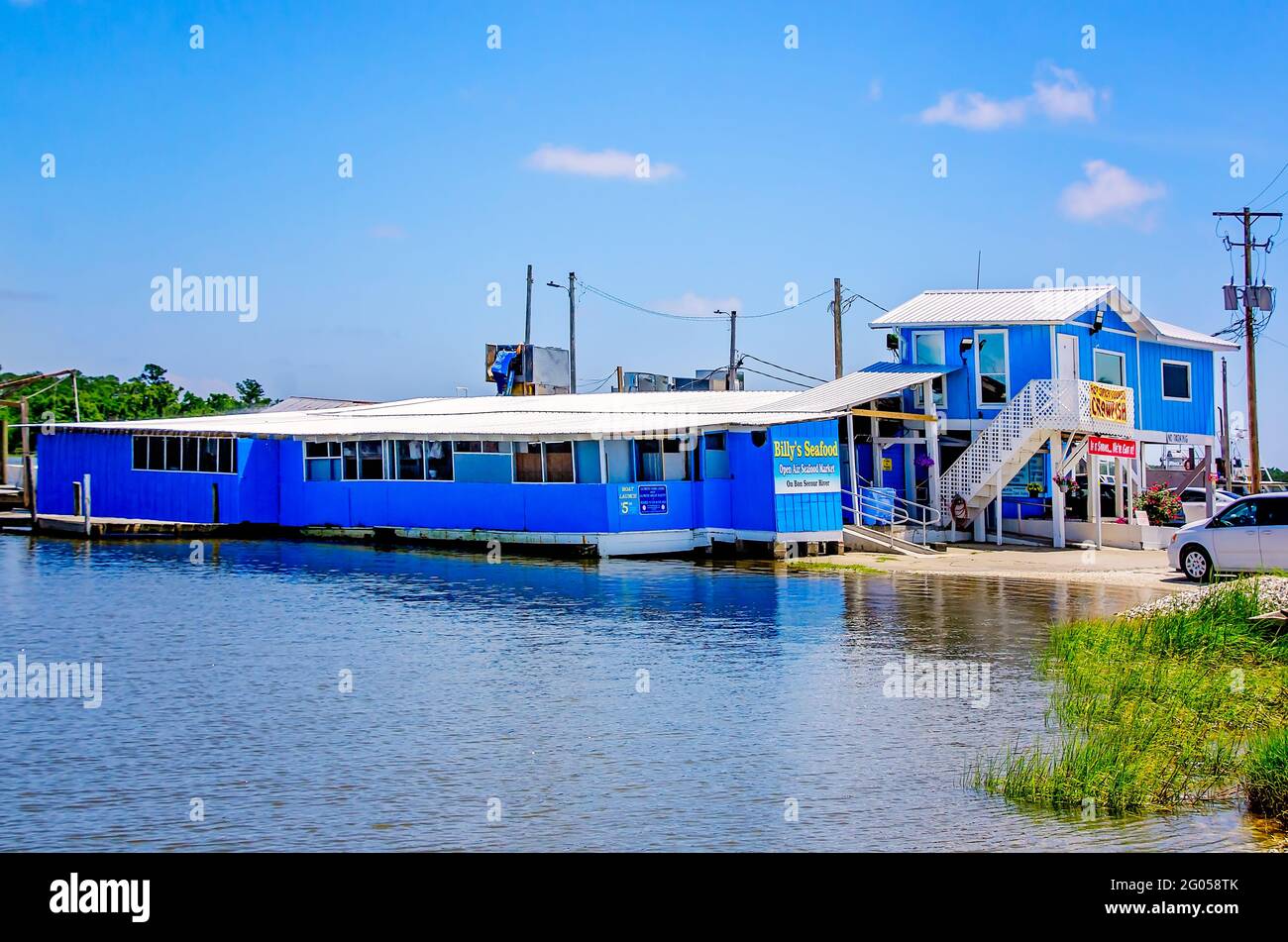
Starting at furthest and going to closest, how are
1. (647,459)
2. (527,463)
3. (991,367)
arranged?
(991,367) < (527,463) < (647,459)

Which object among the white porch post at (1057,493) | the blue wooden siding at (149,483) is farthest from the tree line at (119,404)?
the white porch post at (1057,493)

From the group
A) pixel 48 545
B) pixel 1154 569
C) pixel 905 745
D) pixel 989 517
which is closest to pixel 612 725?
pixel 905 745

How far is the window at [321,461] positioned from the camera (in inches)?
1587

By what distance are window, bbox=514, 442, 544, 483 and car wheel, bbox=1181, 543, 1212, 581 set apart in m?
16.6

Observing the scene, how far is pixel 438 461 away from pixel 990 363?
16.5 m

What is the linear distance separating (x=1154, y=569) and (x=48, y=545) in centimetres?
3168

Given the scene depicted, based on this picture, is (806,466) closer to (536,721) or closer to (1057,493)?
(1057,493)

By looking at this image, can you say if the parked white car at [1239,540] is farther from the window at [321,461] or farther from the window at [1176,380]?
the window at [321,461]

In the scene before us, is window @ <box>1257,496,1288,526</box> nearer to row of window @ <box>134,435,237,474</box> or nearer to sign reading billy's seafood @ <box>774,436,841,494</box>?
sign reading billy's seafood @ <box>774,436,841,494</box>

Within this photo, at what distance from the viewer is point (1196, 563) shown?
2653 centimetres

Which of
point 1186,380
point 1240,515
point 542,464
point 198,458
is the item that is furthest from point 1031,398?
point 198,458
